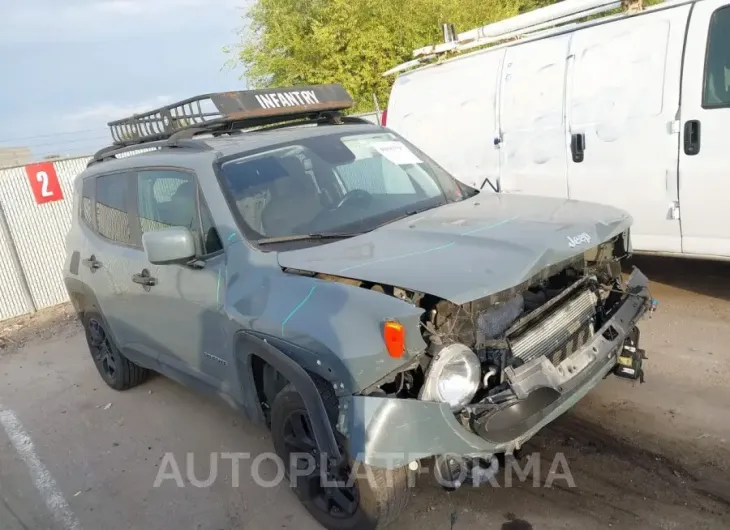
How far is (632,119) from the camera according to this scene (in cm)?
521

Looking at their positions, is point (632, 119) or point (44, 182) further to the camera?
point (44, 182)

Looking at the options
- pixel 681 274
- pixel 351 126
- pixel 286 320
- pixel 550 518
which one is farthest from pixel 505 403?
pixel 681 274

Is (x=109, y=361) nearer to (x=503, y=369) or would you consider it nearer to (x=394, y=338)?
(x=394, y=338)

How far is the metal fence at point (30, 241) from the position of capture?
8453 millimetres

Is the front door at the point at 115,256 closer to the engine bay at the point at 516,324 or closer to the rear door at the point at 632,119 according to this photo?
the engine bay at the point at 516,324

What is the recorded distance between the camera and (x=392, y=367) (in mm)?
2541

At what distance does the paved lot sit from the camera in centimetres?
306

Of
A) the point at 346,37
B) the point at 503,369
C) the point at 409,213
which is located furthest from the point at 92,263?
the point at 346,37

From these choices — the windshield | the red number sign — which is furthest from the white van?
the red number sign

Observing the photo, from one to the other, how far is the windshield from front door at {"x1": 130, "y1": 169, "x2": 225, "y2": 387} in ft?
0.94

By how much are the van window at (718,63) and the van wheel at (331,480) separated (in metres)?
3.74

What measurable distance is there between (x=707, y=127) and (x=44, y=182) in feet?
26.3

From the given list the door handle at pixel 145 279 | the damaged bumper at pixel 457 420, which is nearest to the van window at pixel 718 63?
the damaged bumper at pixel 457 420

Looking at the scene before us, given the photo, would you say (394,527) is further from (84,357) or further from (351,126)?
A: (84,357)
